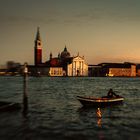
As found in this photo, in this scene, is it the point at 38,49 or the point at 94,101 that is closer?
the point at 94,101

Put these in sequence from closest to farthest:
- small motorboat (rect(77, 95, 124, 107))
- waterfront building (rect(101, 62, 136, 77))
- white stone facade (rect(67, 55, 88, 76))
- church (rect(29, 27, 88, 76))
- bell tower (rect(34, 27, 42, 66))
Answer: small motorboat (rect(77, 95, 124, 107)), bell tower (rect(34, 27, 42, 66)), church (rect(29, 27, 88, 76)), white stone facade (rect(67, 55, 88, 76)), waterfront building (rect(101, 62, 136, 77))

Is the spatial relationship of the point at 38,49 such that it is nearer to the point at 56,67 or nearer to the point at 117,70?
the point at 56,67

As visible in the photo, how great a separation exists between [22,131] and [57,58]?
17761cm

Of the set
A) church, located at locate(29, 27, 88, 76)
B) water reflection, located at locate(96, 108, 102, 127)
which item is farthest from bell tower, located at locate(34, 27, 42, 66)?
water reflection, located at locate(96, 108, 102, 127)

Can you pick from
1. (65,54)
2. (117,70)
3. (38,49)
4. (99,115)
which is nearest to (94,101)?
(99,115)

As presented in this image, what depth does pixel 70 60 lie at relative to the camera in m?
175

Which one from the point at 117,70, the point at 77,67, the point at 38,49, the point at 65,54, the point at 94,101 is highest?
the point at 38,49

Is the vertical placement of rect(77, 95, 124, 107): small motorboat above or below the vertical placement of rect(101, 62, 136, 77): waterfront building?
below

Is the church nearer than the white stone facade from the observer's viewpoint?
Yes

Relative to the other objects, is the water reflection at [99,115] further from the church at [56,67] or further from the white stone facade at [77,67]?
the white stone facade at [77,67]

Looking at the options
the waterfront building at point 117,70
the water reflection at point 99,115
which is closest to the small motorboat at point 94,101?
the water reflection at point 99,115

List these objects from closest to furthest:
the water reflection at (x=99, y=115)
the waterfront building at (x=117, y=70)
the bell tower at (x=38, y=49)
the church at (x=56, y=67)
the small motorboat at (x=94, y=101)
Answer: the water reflection at (x=99, y=115) → the small motorboat at (x=94, y=101) → the bell tower at (x=38, y=49) → the church at (x=56, y=67) → the waterfront building at (x=117, y=70)

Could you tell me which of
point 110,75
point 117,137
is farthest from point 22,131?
point 110,75

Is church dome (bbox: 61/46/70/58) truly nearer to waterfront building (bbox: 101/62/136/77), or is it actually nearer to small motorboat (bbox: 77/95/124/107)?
waterfront building (bbox: 101/62/136/77)
